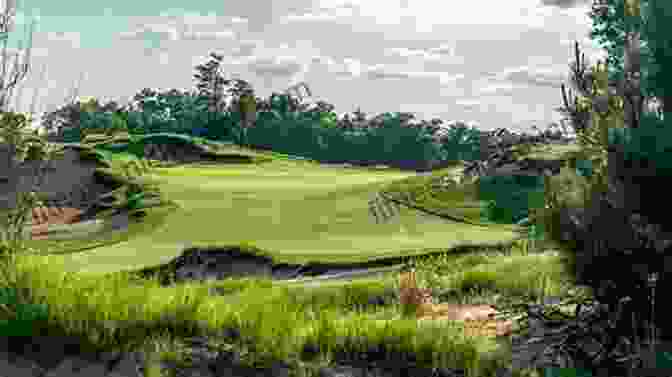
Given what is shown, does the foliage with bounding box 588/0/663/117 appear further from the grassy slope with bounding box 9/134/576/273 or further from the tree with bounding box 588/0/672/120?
the grassy slope with bounding box 9/134/576/273

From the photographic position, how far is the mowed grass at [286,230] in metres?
11.7

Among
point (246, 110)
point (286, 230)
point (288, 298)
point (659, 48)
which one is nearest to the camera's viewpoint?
point (659, 48)

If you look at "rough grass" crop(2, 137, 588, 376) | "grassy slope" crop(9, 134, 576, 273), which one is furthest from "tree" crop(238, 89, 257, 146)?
"rough grass" crop(2, 137, 588, 376)

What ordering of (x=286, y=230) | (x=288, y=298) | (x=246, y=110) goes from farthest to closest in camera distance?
1. (x=246, y=110)
2. (x=286, y=230)
3. (x=288, y=298)

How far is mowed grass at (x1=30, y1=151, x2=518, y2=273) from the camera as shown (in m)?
11.7

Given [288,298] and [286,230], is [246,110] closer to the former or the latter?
[286,230]

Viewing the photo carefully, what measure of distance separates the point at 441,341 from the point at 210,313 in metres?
1.78

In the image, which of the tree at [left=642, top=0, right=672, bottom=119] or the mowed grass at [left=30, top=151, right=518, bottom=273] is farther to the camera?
the mowed grass at [left=30, top=151, right=518, bottom=273]

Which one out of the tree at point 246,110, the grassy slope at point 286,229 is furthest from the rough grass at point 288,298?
the tree at point 246,110

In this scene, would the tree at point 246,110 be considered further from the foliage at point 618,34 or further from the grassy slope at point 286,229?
the foliage at point 618,34

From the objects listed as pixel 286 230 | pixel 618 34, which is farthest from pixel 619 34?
pixel 286 230

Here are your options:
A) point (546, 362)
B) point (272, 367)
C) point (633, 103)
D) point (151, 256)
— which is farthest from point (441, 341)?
point (151, 256)

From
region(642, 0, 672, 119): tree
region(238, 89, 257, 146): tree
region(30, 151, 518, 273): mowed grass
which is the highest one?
region(238, 89, 257, 146): tree

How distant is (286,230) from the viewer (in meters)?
14.0
